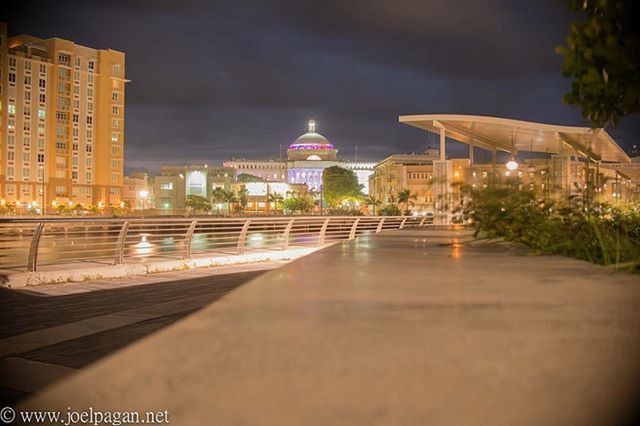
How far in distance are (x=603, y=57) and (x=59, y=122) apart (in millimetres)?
104950

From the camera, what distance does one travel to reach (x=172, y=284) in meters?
12.6

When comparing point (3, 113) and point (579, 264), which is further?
point (3, 113)

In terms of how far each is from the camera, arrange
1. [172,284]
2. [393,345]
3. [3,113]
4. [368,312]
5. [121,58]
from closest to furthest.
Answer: [393,345], [368,312], [172,284], [3,113], [121,58]

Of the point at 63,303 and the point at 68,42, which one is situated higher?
the point at 68,42

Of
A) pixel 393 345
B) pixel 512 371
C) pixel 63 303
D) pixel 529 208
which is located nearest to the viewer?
pixel 512 371

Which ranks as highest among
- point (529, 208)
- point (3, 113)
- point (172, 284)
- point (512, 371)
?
point (3, 113)

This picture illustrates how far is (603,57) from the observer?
2.39 metres

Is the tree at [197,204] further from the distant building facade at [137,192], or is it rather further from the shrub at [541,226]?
the shrub at [541,226]

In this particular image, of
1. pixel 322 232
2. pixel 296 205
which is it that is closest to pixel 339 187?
pixel 296 205

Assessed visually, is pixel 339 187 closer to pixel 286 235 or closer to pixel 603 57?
pixel 286 235

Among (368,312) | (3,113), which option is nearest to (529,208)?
(368,312)

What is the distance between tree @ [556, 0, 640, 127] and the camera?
7.12ft

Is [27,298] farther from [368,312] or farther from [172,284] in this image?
[368,312]

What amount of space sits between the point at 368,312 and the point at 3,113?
10201cm
